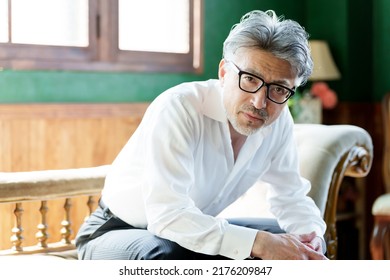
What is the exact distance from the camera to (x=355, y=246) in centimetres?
338

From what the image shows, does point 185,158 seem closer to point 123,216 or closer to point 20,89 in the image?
point 123,216

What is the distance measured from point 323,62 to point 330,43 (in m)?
0.24

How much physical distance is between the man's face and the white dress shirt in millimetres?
45

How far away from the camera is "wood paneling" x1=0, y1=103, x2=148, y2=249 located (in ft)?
8.14

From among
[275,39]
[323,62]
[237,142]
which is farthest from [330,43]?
[275,39]

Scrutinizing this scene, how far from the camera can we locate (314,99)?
10.3ft

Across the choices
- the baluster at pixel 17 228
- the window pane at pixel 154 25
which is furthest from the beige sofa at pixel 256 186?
the window pane at pixel 154 25

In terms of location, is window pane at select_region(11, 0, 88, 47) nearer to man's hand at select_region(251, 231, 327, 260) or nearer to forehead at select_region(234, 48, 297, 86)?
forehead at select_region(234, 48, 297, 86)

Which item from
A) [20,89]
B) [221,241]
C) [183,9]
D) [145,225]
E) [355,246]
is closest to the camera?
[221,241]

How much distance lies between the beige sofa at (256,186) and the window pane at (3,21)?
0.91 meters

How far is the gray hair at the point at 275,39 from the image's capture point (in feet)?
4.44
